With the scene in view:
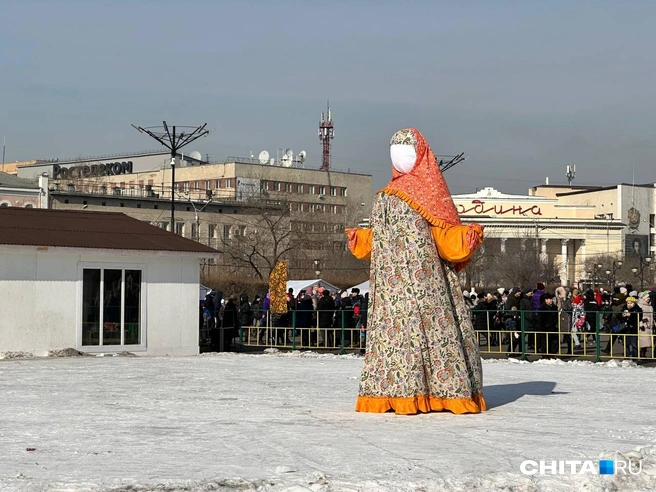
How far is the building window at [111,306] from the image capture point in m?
23.8

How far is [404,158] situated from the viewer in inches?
493

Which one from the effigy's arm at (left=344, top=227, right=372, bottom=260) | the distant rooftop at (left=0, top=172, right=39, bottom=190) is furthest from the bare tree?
the effigy's arm at (left=344, top=227, right=372, bottom=260)

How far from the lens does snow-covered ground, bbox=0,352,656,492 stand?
798 centimetres

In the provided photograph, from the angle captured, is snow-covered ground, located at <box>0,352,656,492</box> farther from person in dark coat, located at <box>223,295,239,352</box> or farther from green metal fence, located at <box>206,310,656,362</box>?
person in dark coat, located at <box>223,295,239,352</box>

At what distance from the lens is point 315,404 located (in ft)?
43.3

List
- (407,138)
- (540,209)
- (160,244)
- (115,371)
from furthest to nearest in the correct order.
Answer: (540,209)
(160,244)
(115,371)
(407,138)

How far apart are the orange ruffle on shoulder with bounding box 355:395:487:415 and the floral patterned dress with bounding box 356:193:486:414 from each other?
0.4 inches

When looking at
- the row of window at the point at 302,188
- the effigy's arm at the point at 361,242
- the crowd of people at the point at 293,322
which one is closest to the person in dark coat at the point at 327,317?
the crowd of people at the point at 293,322

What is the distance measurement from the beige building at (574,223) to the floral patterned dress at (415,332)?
7382 cm

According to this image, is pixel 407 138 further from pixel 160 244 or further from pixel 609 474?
pixel 160 244

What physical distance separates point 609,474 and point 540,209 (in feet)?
302

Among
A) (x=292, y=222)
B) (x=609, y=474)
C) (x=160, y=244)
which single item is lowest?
(x=609, y=474)

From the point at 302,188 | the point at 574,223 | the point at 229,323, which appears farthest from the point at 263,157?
the point at 229,323

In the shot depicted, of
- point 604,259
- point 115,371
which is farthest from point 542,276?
point 115,371
